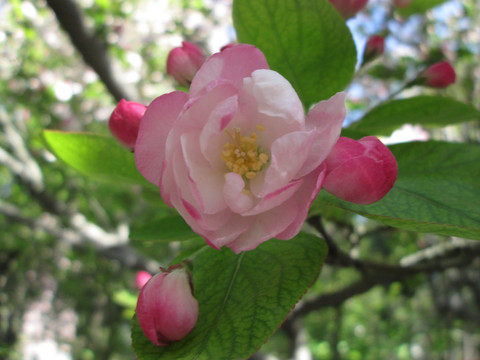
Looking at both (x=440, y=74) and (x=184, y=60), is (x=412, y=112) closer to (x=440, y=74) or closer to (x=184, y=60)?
(x=440, y=74)

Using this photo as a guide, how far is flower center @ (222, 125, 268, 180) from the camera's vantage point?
0.53 metres

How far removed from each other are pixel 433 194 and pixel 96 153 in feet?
1.53

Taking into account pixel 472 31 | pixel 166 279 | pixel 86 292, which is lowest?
pixel 86 292

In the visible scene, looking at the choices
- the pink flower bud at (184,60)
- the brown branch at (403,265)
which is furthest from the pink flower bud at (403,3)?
the pink flower bud at (184,60)

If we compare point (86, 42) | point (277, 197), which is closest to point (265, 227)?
point (277, 197)

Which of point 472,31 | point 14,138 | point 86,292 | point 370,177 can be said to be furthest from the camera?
point 86,292

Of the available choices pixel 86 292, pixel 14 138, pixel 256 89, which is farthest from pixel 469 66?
pixel 86 292

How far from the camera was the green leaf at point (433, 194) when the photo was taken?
1.31ft

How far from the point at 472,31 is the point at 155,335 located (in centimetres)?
338

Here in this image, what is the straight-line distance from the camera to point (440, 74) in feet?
2.77

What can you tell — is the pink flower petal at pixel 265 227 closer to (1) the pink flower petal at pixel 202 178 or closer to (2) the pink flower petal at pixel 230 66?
(1) the pink flower petal at pixel 202 178

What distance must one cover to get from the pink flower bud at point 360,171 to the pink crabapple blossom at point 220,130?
16 millimetres

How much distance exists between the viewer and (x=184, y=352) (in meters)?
0.43

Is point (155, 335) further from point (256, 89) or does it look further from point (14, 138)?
point (14, 138)
